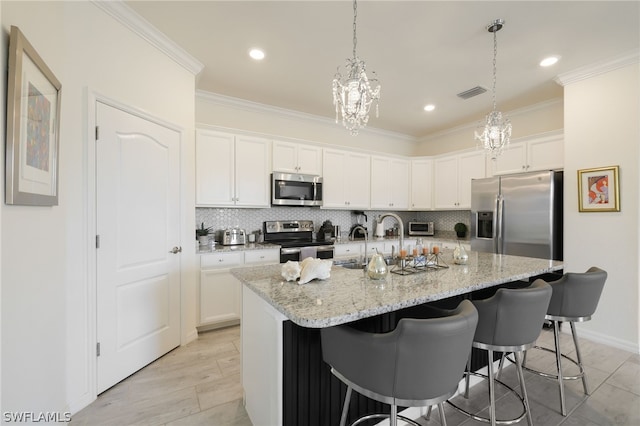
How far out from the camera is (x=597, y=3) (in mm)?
2031

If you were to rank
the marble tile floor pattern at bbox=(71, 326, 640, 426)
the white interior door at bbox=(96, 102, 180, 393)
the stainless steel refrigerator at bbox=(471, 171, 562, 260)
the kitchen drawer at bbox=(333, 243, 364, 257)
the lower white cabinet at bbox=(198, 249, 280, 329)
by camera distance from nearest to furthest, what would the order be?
1. the marble tile floor pattern at bbox=(71, 326, 640, 426)
2. the white interior door at bbox=(96, 102, 180, 393)
3. the lower white cabinet at bbox=(198, 249, 280, 329)
4. the stainless steel refrigerator at bbox=(471, 171, 562, 260)
5. the kitchen drawer at bbox=(333, 243, 364, 257)

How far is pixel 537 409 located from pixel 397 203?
3417mm

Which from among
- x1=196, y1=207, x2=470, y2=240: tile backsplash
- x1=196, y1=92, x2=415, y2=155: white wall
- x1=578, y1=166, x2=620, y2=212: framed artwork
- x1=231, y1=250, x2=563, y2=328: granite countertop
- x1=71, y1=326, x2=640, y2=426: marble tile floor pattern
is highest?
x1=196, y1=92, x2=415, y2=155: white wall

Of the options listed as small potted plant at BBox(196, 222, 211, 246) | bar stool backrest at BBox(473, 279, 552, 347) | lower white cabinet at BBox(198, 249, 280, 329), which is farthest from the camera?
small potted plant at BBox(196, 222, 211, 246)

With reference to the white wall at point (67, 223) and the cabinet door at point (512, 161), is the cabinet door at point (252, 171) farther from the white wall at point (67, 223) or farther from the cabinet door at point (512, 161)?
the cabinet door at point (512, 161)

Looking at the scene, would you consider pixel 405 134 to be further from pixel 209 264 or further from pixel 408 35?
pixel 209 264

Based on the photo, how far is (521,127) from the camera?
4.12 m

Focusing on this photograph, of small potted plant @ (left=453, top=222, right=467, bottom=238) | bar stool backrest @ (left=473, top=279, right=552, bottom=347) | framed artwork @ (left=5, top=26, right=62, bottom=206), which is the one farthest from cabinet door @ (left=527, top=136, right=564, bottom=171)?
framed artwork @ (left=5, top=26, right=62, bottom=206)

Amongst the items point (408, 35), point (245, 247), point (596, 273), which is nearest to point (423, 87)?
point (408, 35)

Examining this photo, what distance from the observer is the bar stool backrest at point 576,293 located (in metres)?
1.81

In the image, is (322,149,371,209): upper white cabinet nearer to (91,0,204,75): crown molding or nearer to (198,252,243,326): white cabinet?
(198,252,243,326): white cabinet

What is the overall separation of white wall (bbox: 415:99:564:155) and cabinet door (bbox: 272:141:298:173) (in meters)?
3.03

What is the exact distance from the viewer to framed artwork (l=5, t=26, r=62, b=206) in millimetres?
1111


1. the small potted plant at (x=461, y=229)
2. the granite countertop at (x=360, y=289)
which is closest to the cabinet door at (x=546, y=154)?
the small potted plant at (x=461, y=229)
